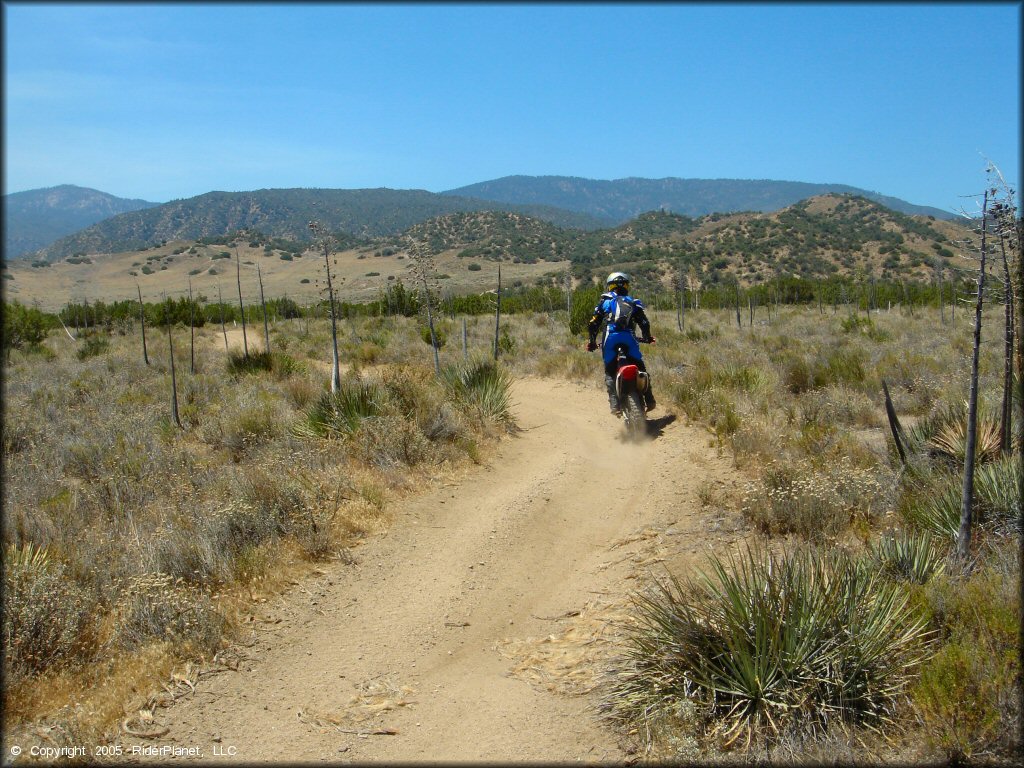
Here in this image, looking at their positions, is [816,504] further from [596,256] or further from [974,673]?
[596,256]

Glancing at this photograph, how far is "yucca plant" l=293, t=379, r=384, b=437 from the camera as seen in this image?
8711 millimetres

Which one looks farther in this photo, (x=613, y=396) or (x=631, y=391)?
(x=613, y=396)

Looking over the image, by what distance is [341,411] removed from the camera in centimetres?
888

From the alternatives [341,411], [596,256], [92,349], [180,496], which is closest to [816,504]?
[341,411]

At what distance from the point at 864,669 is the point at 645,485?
4198 mm

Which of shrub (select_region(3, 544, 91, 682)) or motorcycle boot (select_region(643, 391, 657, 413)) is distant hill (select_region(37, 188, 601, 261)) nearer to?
motorcycle boot (select_region(643, 391, 657, 413))

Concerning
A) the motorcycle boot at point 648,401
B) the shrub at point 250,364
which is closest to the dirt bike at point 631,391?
the motorcycle boot at point 648,401

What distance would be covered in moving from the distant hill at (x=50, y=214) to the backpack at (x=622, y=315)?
9107 cm

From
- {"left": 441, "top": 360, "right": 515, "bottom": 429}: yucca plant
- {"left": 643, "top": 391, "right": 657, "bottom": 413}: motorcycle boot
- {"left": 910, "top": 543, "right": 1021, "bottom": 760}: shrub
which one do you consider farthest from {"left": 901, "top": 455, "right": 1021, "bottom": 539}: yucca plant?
{"left": 441, "top": 360, "right": 515, "bottom": 429}: yucca plant

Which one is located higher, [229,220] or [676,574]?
[229,220]

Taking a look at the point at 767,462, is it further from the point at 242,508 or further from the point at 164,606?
the point at 164,606

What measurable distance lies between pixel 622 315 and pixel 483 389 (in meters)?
2.30

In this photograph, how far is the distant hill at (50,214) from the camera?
350 feet

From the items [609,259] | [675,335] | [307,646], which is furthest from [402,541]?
[609,259]
